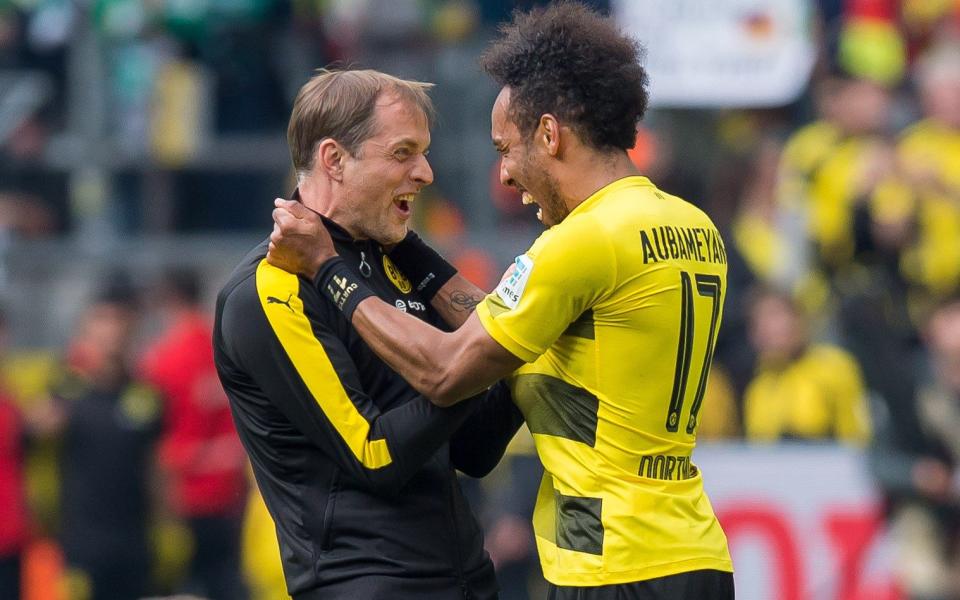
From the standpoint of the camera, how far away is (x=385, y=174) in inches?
173

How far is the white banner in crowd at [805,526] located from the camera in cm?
891

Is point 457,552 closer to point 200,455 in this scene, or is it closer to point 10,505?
point 10,505

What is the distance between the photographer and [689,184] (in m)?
10.2

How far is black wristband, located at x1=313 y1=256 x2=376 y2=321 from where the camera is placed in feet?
13.6

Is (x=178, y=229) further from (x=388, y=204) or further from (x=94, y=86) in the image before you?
(x=388, y=204)

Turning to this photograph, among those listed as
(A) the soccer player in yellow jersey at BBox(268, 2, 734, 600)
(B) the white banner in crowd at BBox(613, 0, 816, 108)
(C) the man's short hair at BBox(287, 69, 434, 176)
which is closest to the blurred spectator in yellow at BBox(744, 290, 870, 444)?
(B) the white banner in crowd at BBox(613, 0, 816, 108)

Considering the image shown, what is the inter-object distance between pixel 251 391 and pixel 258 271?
0.33 meters

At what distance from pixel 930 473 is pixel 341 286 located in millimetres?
5558

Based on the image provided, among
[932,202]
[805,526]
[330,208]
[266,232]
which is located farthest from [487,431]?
[266,232]

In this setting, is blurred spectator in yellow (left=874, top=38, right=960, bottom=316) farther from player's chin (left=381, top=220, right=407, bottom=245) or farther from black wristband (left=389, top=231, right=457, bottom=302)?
player's chin (left=381, top=220, right=407, bottom=245)

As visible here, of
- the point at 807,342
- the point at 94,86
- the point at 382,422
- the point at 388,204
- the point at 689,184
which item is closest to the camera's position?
the point at 382,422

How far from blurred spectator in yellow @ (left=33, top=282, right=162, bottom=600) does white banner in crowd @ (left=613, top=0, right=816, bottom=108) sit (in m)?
3.79

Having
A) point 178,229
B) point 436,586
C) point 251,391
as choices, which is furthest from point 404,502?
point 178,229

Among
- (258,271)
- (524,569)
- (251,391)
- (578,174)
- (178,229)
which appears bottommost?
(524,569)
